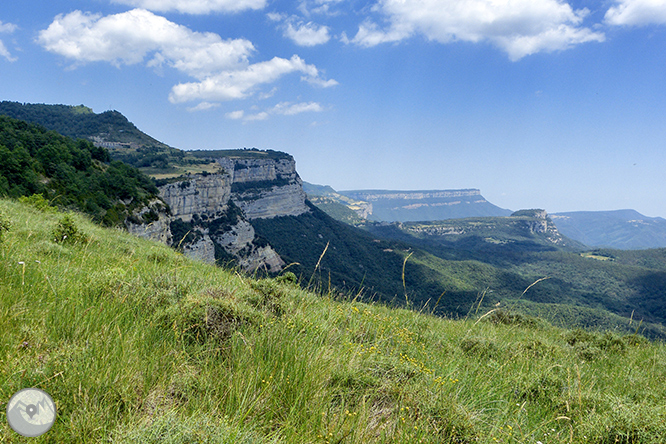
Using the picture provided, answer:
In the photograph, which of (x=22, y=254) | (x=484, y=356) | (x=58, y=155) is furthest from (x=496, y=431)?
(x=58, y=155)

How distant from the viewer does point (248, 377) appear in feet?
8.21

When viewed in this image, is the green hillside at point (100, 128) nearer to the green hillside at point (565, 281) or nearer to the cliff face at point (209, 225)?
the cliff face at point (209, 225)

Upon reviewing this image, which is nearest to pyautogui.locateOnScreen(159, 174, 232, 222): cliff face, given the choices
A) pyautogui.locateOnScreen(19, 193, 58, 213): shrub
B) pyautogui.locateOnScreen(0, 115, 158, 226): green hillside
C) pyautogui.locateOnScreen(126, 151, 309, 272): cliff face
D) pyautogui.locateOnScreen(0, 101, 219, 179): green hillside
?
pyautogui.locateOnScreen(126, 151, 309, 272): cliff face

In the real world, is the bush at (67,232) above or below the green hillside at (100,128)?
below

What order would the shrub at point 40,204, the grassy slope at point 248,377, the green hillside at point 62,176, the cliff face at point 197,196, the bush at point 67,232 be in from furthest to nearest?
the cliff face at point 197,196 < the green hillside at point 62,176 < the shrub at point 40,204 < the bush at point 67,232 < the grassy slope at point 248,377

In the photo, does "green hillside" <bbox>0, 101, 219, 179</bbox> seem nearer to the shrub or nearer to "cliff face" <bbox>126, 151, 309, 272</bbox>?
"cliff face" <bbox>126, 151, 309, 272</bbox>

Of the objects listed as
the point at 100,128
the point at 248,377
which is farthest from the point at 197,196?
the point at 100,128

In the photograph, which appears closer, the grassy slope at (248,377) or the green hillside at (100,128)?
the grassy slope at (248,377)

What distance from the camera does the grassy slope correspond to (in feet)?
6.63

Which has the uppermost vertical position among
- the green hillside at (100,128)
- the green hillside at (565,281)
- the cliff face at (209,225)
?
the green hillside at (100,128)

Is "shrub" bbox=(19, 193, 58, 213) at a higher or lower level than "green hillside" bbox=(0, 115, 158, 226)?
lower

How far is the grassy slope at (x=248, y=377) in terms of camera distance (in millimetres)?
2021

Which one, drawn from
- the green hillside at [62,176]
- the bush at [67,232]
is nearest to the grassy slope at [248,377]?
the bush at [67,232]

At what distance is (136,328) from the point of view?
2939mm
